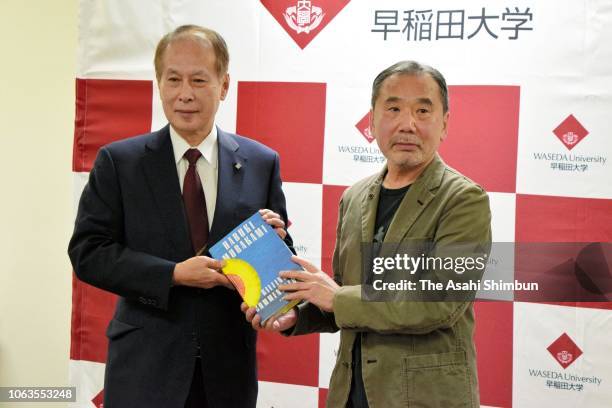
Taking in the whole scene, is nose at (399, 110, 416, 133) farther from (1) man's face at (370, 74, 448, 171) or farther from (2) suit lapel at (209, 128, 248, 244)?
(2) suit lapel at (209, 128, 248, 244)

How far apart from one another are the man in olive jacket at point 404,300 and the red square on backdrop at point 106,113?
1.53 meters

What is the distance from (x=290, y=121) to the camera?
Result: 9.64ft

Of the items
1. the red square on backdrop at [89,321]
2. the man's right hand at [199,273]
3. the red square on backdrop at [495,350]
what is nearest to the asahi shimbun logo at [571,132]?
the red square on backdrop at [495,350]

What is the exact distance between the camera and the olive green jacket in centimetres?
168

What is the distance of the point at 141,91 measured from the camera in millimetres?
3113

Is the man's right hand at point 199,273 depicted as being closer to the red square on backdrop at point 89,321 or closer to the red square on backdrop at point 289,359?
the red square on backdrop at point 289,359

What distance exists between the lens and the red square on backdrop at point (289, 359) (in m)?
2.95

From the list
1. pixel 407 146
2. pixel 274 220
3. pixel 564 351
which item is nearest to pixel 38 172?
pixel 274 220

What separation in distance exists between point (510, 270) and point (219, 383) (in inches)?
52.2

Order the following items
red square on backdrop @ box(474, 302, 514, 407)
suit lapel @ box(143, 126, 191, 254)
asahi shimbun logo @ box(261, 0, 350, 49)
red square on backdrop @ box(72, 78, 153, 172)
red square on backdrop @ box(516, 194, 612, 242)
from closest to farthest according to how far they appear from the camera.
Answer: suit lapel @ box(143, 126, 191, 254)
red square on backdrop @ box(516, 194, 612, 242)
red square on backdrop @ box(474, 302, 514, 407)
asahi shimbun logo @ box(261, 0, 350, 49)
red square on backdrop @ box(72, 78, 153, 172)

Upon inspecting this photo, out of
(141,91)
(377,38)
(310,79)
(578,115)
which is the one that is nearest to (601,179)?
(578,115)

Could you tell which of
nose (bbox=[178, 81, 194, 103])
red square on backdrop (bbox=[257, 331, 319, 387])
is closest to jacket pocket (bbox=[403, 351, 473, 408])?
nose (bbox=[178, 81, 194, 103])

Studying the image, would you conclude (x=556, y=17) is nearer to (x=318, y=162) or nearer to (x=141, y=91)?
(x=318, y=162)

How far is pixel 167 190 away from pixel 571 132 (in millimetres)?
1564
